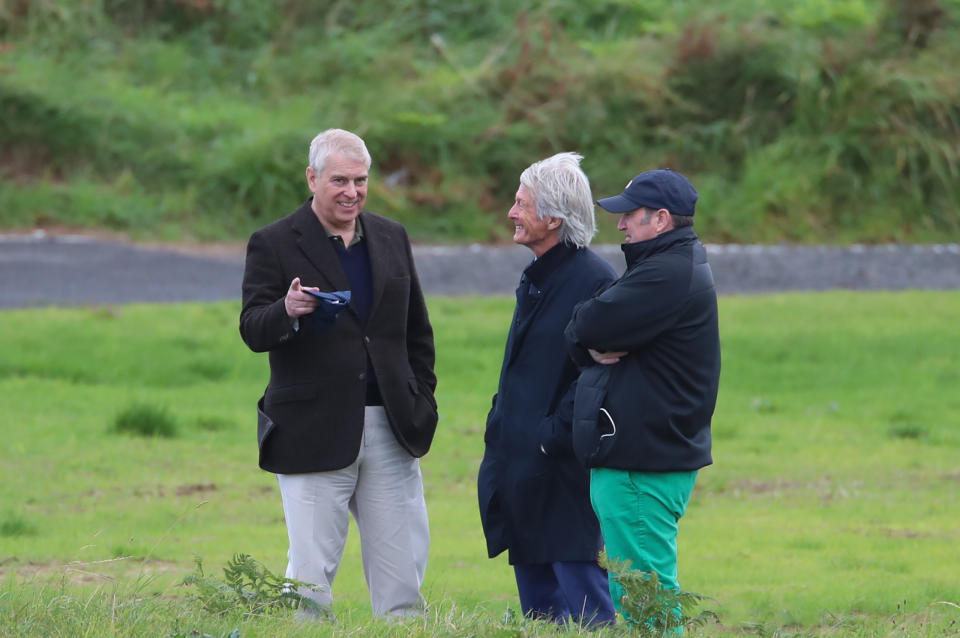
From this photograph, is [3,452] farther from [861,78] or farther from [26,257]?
[861,78]

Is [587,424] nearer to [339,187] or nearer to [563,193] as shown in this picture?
[563,193]

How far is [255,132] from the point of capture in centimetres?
2106

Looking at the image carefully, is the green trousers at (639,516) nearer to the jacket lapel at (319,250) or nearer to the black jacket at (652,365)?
the black jacket at (652,365)

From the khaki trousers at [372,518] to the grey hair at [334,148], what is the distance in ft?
3.17

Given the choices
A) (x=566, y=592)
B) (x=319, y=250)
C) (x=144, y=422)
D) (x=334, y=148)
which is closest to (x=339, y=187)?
(x=334, y=148)

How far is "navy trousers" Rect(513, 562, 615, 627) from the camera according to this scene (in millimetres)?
5543

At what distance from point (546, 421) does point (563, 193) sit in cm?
89

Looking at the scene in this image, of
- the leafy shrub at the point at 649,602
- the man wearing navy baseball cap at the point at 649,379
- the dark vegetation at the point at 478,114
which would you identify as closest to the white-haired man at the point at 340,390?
the man wearing navy baseball cap at the point at 649,379

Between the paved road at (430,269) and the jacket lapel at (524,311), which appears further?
the paved road at (430,269)

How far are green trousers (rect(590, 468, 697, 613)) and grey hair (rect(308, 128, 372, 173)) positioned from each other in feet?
4.94

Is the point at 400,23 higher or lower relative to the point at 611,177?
higher

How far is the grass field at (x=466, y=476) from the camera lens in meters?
6.19

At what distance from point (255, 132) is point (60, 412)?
32.4ft

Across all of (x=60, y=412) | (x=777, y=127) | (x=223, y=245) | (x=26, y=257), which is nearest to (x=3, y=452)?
(x=60, y=412)
